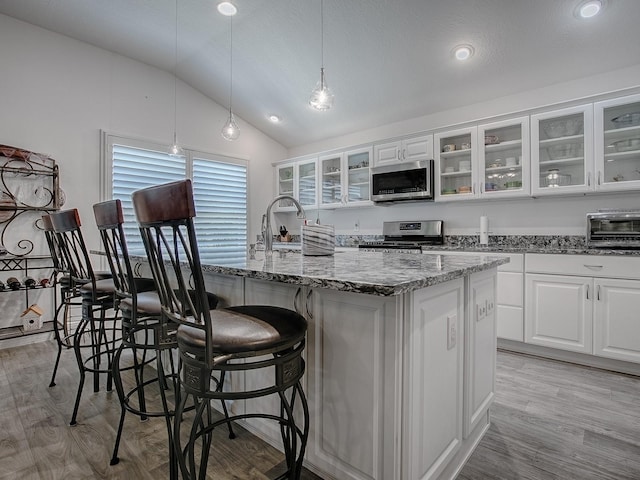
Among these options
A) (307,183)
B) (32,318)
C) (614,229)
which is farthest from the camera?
(307,183)

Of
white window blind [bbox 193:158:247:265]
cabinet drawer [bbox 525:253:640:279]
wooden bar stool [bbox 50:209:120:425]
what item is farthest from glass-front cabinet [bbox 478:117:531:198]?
wooden bar stool [bbox 50:209:120:425]

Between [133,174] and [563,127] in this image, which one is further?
[133,174]

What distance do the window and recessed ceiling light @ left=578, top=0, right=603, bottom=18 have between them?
387 centimetres

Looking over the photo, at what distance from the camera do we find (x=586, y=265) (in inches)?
108

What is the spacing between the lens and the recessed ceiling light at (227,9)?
10.9 feet

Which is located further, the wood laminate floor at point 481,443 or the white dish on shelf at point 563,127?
the white dish on shelf at point 563,127

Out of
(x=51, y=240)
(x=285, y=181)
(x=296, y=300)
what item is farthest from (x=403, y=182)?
(x=51, y=240)

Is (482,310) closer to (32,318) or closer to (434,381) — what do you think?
(434,381)

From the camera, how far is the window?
4211mm

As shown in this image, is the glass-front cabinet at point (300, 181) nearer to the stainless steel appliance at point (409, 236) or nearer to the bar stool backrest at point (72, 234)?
the stainless steel appliance at point (409, 236)

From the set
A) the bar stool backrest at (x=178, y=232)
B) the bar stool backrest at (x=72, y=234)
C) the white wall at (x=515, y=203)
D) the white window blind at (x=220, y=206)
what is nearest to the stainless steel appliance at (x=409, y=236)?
the white wall at (x=515, y=203)

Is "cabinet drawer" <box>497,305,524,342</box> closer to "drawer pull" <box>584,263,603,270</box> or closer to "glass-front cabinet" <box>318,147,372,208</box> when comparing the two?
"drawer pull" <box>584,263,603,270</box>

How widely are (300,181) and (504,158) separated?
2.84 meters

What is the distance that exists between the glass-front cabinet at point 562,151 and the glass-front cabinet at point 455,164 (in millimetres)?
568
